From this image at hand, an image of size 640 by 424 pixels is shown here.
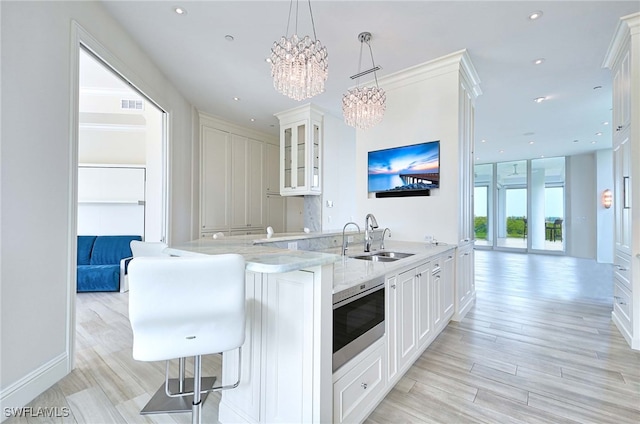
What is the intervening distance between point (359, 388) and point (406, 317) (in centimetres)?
70

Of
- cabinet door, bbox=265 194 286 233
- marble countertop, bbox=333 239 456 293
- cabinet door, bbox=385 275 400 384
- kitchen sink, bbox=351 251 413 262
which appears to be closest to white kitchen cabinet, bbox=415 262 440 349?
marble countertop, bbox=333 239 456 293

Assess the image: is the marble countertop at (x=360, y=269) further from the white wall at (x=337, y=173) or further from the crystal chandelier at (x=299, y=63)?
the white wall at (x=337, y=173)

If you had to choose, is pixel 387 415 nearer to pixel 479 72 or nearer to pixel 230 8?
pixel 230 8

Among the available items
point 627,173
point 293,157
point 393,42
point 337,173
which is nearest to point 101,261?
point 293,157

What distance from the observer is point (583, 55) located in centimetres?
312

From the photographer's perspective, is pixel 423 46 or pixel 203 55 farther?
pixel 203 55

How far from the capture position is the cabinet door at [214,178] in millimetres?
5156

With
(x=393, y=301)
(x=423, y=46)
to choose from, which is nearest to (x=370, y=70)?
(x=423, y=46)

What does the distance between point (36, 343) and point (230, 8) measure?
2950 mm

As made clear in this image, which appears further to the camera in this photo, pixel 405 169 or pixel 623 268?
pixel 405 169

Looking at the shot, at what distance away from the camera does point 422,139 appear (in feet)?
11.4

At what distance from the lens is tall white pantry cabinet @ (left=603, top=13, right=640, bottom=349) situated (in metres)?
2.55

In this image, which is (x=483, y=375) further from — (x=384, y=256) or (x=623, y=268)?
(x=623, y=268)

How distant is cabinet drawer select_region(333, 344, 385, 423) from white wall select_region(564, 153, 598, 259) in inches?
A: 370
